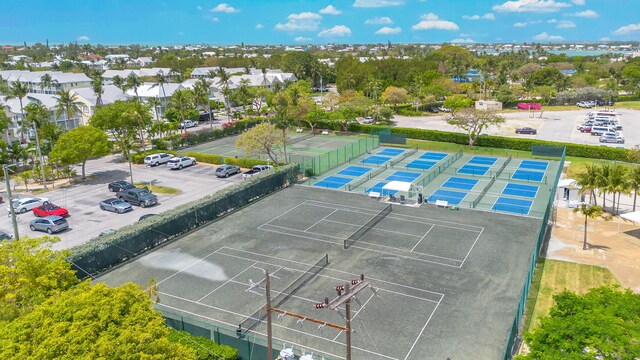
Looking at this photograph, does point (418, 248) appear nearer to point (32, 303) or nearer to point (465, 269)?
point (465, 269)

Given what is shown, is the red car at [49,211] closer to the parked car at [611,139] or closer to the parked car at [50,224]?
the parked car at [50,224]

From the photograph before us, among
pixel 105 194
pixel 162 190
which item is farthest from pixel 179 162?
pixel 105 194

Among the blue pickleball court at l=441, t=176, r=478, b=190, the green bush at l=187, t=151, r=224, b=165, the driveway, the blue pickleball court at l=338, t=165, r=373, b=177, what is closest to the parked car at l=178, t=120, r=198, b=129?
the green bush at l=187, t=151, r=224, b=165

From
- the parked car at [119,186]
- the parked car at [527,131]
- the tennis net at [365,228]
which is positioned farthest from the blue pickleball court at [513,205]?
the parked car at [527,131]

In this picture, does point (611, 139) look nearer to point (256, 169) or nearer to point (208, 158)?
point (256, 169)

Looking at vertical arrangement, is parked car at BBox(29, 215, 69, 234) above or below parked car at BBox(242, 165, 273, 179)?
below

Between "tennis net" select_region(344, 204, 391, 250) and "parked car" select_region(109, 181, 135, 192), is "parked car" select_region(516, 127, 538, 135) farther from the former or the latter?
"parked car" select_region(109, 181, 135, 192)

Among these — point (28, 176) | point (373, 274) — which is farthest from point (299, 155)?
point (373, 274)

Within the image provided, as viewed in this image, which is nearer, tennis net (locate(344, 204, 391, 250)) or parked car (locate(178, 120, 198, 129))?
tennis net (locate(344, 204, 391, 250))
